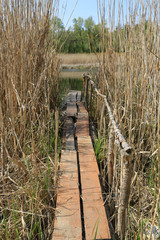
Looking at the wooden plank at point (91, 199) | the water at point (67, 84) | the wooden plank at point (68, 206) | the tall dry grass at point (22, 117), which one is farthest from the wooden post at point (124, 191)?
the water at point (67, 84)

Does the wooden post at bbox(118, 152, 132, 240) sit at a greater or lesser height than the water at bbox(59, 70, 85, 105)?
lesser

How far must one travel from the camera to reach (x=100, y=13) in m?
1.97

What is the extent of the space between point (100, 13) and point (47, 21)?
48 cm

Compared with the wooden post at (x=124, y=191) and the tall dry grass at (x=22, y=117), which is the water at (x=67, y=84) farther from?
the wooden post at (x=124, y=191)

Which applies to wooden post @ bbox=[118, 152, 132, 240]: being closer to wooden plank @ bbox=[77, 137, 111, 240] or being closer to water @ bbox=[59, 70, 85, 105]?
wooden plank @ bbox=[77, 137, 111, 240]

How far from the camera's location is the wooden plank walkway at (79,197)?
1.10m

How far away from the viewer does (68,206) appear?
1.28 meters

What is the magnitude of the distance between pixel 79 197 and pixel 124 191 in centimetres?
39

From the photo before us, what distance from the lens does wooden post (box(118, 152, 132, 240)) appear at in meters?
0.97

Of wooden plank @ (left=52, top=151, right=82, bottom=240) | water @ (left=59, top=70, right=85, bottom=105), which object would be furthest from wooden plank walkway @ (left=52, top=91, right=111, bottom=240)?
water @ (left=59, top=70, right=85, bottom=105)

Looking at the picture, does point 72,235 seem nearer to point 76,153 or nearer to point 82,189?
point 82,189

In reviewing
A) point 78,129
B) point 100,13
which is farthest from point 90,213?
point 100,13

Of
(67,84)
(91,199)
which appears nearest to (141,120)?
(91,199)

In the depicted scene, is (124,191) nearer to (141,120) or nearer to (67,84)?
(141,120)
